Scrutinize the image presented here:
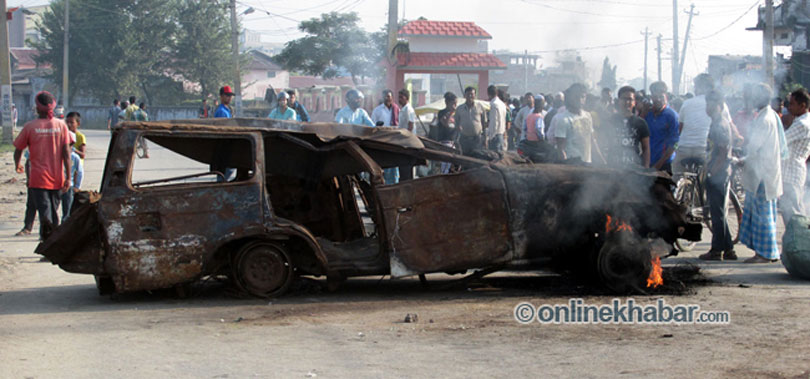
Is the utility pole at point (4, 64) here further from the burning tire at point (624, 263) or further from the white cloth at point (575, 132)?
the burning tire at point (624, 263)

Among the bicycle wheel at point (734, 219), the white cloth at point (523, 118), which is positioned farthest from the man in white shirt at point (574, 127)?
the white cloth at point (523, 118)

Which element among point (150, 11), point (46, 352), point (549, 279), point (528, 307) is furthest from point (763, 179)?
point (150, 11)

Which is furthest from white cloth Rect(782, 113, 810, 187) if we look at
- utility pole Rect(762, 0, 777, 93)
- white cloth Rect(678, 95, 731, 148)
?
utility pole Rect(762, 0, 777, 93)

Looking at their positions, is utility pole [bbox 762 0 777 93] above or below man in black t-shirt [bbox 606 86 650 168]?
above

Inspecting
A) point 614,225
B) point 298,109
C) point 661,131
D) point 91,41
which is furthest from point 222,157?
point 91,41

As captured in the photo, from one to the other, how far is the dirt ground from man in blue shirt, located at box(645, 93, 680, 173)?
88.6 inches

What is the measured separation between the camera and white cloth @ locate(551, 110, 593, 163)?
9.09 metres

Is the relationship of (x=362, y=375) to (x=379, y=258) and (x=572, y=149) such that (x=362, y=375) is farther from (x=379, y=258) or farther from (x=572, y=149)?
(x=572, y=149)

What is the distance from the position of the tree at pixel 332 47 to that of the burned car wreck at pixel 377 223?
55.6 metres

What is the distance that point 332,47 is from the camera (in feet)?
205

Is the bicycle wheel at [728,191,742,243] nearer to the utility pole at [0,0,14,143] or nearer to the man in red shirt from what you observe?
the man in red shirt

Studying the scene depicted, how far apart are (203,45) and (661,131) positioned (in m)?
61.4

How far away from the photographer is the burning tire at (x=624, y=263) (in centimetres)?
704

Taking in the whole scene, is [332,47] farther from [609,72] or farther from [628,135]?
[628,135]
